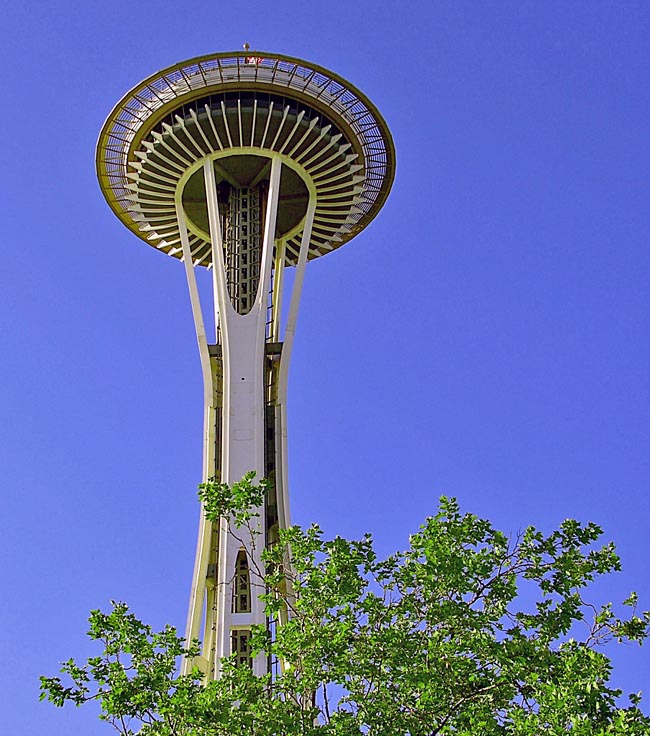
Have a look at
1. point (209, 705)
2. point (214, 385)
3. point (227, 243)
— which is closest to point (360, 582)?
point (209, 705)

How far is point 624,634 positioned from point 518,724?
307cm

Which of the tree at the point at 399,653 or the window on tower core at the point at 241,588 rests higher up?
the window on tower core at the point at 241,588

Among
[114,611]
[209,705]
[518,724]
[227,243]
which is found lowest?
[518,724]

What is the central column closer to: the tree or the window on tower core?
the window on tower core

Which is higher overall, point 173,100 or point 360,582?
point 173,100

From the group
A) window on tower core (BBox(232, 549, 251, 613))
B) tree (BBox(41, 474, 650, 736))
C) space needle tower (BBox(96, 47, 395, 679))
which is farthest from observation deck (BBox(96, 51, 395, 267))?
tree (BBox(41, 474, 650, 736))

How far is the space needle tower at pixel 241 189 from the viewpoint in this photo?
127 ft

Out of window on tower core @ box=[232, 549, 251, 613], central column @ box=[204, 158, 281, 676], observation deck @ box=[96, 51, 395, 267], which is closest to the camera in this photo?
central column @ box=[204, 158, 281, 676]

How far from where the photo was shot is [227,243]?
43.2 m

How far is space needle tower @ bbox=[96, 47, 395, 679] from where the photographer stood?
38812mm

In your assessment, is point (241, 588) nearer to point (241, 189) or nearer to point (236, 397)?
point (236, 397)

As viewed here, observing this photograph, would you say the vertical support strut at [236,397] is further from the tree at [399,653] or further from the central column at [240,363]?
the tree at [399,653]

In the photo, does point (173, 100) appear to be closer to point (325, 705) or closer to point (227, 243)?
point (227, 243)

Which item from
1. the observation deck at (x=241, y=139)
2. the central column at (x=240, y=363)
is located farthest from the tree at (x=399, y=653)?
the observation deck at (x=241, y=139)
